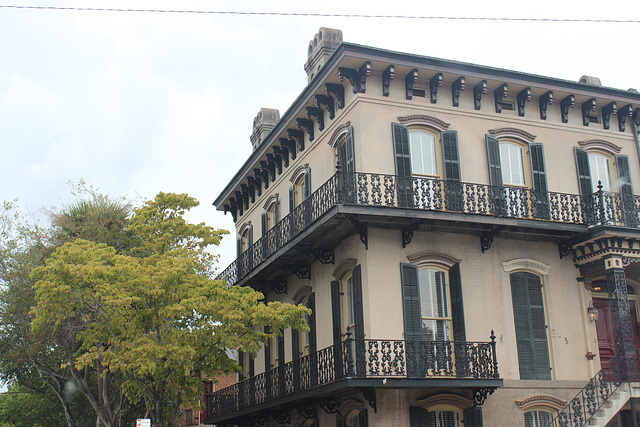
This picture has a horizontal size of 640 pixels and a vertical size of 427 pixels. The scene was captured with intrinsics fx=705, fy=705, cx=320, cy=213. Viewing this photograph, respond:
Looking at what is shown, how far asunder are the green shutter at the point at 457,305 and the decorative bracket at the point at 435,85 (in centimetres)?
465

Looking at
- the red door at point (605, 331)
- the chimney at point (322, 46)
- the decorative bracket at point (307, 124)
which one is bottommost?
the red door at point (605, 331)

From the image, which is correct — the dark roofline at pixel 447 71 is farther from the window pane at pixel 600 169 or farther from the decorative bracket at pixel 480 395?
the decorative bracket at pixel 480 395

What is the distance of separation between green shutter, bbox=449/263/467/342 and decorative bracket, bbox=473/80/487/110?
4.78 metres

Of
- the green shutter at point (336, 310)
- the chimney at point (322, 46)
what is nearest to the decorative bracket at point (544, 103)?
the chimney at point (322, 46)

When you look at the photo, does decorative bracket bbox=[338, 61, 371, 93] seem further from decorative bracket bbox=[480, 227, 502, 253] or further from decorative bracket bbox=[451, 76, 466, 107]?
decorative bracket bbox=[480, 227, 502, 253]

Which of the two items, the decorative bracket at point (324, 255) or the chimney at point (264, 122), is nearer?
the decorative bracket at point (324, 255)

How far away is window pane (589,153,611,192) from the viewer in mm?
21000

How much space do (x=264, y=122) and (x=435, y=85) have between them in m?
12.7

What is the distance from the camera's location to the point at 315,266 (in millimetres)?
21172

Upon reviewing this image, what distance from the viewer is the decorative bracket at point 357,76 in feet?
60.5

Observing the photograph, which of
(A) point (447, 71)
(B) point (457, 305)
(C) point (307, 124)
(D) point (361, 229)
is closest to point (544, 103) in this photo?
(A) point (447, 71)

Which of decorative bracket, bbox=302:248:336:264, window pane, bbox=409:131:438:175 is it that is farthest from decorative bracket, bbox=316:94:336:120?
decorative bracket, bbox=302:248:336:264

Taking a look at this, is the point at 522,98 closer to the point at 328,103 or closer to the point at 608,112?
the point at 608,112

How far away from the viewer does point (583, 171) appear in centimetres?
2061
